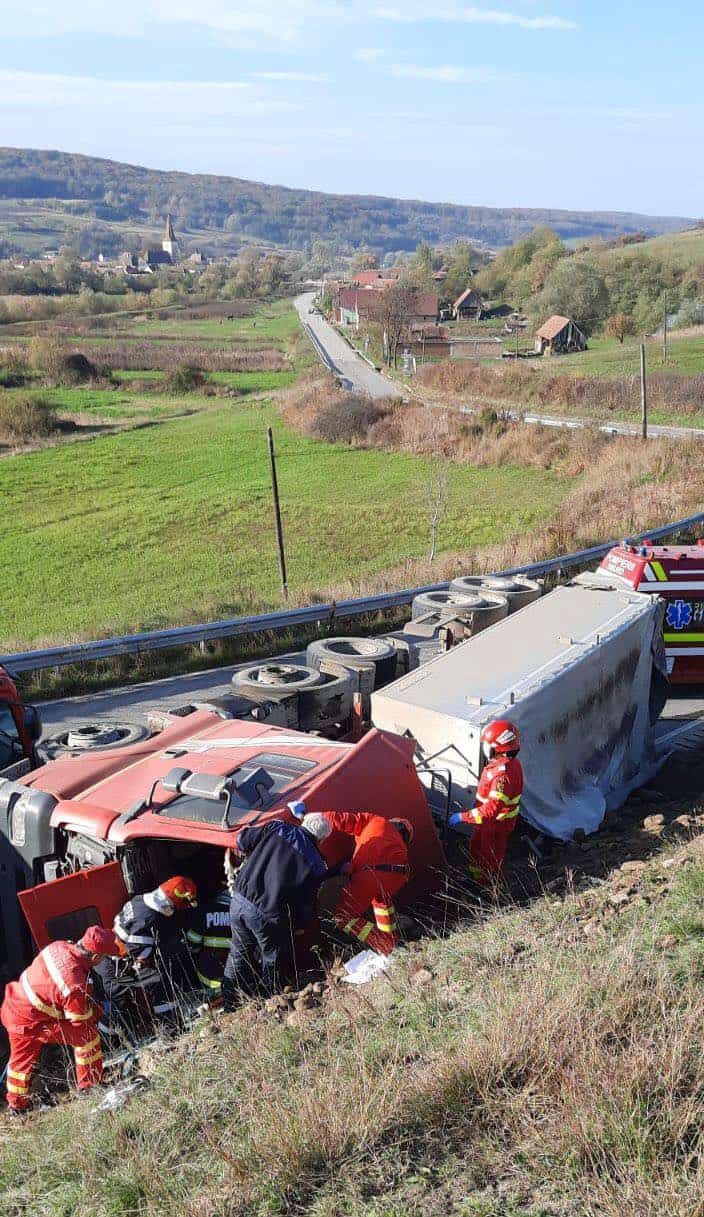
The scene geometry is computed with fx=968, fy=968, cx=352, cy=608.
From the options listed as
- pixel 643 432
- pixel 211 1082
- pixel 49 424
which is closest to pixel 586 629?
pixel 211 1082

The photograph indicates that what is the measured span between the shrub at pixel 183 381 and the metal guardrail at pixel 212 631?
159 feet

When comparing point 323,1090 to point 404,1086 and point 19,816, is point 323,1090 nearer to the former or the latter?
point 404,1086

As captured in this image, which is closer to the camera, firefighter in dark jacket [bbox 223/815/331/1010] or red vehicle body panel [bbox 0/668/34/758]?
firefighter in dark jacket [bbox 223/815/331/1010]

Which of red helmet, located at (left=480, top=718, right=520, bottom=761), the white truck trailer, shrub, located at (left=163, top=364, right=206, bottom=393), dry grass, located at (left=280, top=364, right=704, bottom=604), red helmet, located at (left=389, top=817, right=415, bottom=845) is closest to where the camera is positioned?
red helmet, located at (left=389, top=817, right=415, bottom=845)

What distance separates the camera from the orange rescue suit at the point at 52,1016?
15.8 feet

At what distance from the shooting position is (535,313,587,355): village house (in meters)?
67.7

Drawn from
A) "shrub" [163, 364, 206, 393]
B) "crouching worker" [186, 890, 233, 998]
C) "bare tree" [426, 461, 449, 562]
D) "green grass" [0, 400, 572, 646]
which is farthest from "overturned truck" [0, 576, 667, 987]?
"shrub" [163, 364, 206, 393]

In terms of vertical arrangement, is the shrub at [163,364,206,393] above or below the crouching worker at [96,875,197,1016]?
above

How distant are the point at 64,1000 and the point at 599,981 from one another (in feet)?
8.60

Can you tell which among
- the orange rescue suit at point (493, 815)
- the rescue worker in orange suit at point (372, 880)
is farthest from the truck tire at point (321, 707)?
the rescue worker in orange suit at point (372, 880)

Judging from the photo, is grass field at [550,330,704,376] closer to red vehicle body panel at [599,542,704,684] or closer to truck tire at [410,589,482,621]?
red vehicle body panel at [599,542,704,684]

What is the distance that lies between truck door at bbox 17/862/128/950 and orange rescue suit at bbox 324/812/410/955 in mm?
1287

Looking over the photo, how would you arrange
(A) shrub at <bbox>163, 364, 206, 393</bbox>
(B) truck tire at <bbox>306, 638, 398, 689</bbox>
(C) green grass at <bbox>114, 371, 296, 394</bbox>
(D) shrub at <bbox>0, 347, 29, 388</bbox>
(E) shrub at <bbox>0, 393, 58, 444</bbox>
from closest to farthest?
(B) truck tire at <bbox>306, 638, 398, 689</bbox>, (E) shrub at <bbox>0, 393, 58, 444</bbox>, (C) green grass at <bbox>114, 371, 296, 394</bbox>, (A) shrub at <bbox>163, 364, 206, 393</bbox>, (D) shrub at <bbox>0, 347, 29, 388</bbox>

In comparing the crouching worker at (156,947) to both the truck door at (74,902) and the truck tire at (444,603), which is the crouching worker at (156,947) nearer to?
the truck door at (74,902)
